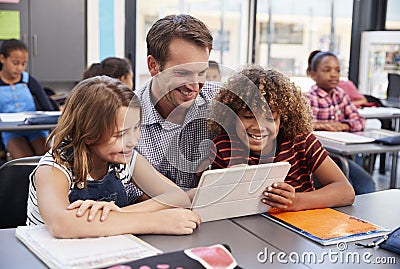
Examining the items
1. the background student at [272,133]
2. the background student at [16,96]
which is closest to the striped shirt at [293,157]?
the background student at [272,133]

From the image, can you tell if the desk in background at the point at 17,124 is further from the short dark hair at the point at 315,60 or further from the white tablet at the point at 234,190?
the white tablet at the point at 234,190

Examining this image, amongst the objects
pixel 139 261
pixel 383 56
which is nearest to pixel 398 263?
pixel 139 261

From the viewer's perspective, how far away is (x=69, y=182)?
4.48 feet

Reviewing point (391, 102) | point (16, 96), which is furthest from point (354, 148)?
point (391, 102)

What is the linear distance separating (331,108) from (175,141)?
1905mm

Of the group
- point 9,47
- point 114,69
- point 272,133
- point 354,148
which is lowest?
point 354,148

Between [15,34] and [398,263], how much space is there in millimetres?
4465

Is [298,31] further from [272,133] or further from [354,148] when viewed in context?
[272,133]

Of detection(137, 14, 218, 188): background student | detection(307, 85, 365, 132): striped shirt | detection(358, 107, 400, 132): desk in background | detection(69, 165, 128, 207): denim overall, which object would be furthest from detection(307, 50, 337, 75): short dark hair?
detection(69, 165, 128, 207): denim overall

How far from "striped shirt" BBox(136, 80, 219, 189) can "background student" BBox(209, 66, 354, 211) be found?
90 mm

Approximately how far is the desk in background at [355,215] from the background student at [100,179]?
174mm

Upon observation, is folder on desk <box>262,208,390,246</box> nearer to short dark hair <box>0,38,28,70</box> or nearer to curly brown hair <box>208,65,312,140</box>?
curly brown hair <box>208,65,312,140</box>

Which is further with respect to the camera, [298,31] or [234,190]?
[298,31]

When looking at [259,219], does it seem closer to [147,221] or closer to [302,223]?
[302,223]
